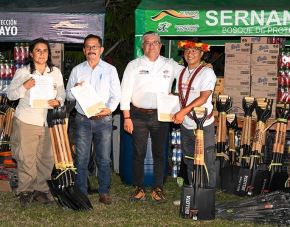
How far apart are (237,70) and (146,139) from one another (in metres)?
2.23

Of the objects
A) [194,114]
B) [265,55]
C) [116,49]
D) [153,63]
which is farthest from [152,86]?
[116,49]

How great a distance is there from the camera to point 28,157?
740cm

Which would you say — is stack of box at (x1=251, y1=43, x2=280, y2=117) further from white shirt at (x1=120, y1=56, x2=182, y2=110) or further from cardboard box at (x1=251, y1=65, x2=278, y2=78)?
white shirt at (x1=120, y1=56, x2=182, y2=110)

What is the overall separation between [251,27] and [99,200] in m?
2.81

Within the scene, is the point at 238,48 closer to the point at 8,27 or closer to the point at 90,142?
the point at 90,142

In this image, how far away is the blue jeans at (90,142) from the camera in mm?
7324

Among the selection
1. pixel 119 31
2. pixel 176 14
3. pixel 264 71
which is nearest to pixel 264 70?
pixel 264 71

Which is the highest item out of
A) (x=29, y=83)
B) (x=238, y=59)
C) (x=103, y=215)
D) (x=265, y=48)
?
(x=265, y=48)

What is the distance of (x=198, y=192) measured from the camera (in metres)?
6.82

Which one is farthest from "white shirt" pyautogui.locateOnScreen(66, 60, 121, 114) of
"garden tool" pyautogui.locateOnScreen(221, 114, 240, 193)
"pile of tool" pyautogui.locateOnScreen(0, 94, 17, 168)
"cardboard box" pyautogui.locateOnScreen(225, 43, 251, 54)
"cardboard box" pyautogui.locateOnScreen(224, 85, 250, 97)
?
"cardboard box" pyautogui.locateOnScreen(225, 43, 251, 54)

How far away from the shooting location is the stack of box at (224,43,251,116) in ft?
30.2

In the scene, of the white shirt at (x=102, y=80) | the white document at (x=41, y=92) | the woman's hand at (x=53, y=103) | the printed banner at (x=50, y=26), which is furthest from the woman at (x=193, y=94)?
the printed banner at (x=50, y=26)

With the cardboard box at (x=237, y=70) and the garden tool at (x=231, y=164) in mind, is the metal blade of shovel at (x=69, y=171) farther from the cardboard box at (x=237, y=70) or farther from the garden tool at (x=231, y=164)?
the cardboard box at (x=237, y=70)

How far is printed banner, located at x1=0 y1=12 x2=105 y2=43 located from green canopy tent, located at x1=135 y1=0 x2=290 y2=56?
0.58 metres
